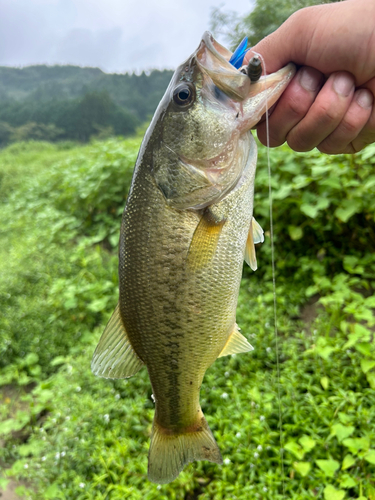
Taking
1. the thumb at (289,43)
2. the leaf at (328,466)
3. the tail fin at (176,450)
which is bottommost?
the leaf at (328,466)

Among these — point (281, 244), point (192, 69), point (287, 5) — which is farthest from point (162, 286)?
point (287, 5)

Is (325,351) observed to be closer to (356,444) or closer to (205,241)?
(356,444)

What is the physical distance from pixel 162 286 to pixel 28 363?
309 cm

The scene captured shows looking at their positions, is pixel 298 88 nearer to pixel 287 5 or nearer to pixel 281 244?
pixel 281 244

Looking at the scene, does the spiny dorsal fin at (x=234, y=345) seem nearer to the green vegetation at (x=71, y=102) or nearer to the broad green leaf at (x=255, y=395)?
the broad green leaf at (x=255, y=395)

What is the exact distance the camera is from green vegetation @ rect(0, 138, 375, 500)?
2057 millimetres

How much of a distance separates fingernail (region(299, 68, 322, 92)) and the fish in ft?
0.18

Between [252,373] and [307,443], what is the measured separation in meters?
0.72

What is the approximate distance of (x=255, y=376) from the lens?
2.65 metres

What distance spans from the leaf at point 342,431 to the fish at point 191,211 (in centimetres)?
121

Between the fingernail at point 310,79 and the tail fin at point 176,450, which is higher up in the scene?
the fingernail at point 310,79

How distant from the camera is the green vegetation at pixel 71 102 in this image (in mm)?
28875

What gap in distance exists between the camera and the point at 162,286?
3.77 ft

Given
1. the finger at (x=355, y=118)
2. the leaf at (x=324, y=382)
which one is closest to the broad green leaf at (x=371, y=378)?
the leaf at (x=324, y=382)
